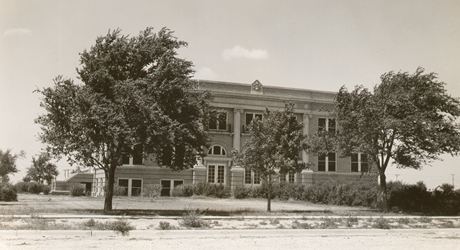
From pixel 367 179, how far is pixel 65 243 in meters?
46.3

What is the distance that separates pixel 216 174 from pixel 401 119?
2564 cm

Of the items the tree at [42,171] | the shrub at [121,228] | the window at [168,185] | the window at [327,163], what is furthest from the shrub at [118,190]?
the tree at [42,171]

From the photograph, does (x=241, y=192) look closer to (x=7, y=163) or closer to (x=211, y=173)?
(x=211, y=173)

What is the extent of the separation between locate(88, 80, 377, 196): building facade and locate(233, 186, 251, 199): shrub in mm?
3032

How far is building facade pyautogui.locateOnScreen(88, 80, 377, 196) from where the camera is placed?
48.6 metres

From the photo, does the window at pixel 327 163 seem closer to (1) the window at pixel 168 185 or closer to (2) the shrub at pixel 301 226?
(1) the window at pixel 168 185

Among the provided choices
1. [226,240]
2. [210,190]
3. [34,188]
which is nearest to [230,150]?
[210,190]

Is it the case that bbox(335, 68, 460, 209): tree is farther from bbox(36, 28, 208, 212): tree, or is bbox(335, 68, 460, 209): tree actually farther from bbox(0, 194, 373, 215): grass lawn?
bbox(36, 28, 208, 212): tree

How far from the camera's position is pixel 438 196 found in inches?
1237

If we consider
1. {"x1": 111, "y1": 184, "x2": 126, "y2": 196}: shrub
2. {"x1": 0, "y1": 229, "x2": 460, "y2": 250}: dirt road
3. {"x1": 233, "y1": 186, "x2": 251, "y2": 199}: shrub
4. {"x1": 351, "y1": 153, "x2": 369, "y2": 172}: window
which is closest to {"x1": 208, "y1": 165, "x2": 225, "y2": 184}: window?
{"x1": 233, "y1": 186, "x2": 251, "y2": 199}: shrub

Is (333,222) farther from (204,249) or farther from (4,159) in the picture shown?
(4,159)

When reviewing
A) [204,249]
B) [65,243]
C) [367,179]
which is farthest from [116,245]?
[367,179]

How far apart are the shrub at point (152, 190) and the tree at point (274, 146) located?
17.6 meters

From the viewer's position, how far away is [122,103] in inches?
853
